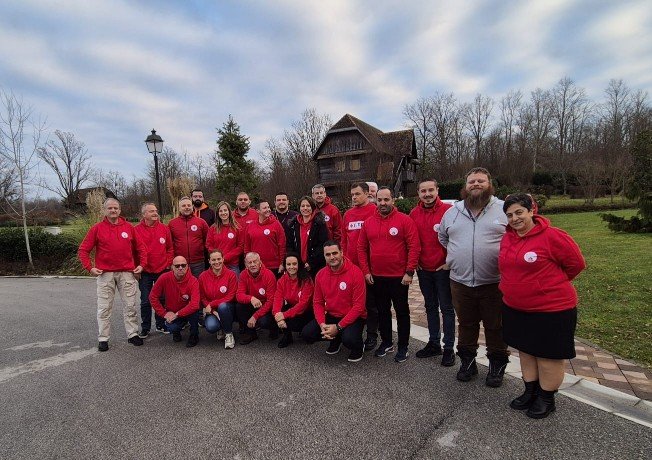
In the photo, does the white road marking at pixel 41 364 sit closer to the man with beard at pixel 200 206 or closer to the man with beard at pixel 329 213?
the man with beard at pixel 200 206

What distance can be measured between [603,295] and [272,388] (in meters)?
5.70

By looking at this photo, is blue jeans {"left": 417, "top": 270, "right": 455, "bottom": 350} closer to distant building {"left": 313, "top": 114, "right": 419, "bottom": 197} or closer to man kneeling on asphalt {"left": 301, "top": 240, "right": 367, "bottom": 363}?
man kneeling on asphalt {"left": 301, "top": 240, "right": 367, "bottom": 363}

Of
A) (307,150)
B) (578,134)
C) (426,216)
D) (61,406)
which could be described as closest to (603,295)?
(426,216)

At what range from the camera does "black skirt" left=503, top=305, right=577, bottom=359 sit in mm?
2658

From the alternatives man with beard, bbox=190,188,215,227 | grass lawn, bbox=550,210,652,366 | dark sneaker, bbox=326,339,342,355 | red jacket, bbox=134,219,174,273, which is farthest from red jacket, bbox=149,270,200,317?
grass lawn, bbox=550,210,652,366

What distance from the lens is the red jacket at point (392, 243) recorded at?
150 inches

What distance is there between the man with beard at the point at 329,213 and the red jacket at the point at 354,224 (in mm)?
554

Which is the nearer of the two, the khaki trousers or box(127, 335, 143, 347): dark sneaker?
the khaki trousers

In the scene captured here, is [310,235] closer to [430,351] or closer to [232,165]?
[430,351]

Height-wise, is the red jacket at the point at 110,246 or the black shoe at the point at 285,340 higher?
the red jacket at the point at 110,246

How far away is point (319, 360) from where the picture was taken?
4082 millimetres

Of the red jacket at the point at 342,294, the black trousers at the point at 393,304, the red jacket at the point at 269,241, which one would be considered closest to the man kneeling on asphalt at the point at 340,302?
the red jacket at the point at 342,294

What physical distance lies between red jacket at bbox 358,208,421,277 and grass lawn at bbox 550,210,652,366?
248cm

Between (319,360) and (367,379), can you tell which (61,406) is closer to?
(319,360)
